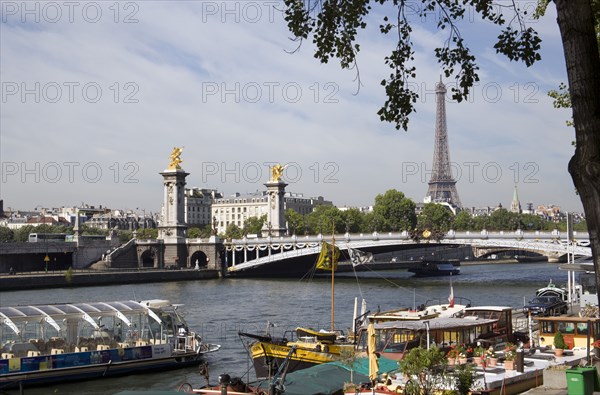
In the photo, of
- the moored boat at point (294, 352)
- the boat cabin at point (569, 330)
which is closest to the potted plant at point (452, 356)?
the boat cabin at point (569, 330)

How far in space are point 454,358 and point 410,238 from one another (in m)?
48.6

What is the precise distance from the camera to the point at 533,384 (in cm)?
1528

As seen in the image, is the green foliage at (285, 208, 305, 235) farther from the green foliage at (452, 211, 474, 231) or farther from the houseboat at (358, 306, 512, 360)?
the houseboat at (358, 306, 512, 360)

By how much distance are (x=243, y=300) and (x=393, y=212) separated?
62.5 m

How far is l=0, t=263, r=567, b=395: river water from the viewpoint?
23.1 metres

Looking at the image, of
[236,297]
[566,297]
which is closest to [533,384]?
[566,297]

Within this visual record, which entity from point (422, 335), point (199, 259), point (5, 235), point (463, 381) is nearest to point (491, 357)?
point (422, 335)

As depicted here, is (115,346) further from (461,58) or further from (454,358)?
(461,58)

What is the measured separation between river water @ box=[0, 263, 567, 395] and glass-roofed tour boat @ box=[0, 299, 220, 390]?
1.23ft

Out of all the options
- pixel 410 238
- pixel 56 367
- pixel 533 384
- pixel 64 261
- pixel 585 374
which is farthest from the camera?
pixel 64 261

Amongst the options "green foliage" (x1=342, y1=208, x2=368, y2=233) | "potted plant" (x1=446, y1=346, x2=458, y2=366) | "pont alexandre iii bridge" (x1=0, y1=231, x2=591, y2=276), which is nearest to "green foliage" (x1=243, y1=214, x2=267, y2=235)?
"green foliage" (x1=342, y1=208, x2=368, y2=233)

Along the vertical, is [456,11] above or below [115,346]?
above

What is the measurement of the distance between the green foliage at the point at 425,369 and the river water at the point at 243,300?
9809 mm

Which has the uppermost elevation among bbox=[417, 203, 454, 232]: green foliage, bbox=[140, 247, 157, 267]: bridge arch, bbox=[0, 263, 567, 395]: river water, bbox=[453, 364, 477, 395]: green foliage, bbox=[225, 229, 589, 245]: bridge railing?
bbox=[417, 203, 454, 232]: green foliage
